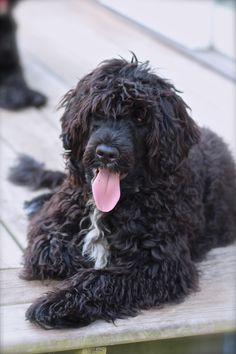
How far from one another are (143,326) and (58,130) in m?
2.37

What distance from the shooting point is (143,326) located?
3.24 metres

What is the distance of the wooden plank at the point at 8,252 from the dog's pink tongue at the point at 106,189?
63 cm

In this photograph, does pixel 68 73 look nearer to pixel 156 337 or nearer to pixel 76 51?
pixel 76 51

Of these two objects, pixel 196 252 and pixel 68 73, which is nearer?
pixel 196 252

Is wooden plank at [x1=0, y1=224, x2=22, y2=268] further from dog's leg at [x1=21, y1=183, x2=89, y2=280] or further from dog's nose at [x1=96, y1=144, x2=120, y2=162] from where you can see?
dog's nose at [x1=96, y1=144, x2=120, y2=162]

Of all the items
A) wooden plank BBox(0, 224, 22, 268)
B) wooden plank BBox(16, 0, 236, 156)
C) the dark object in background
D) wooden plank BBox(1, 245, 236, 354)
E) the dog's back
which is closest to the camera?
wooden plank BBox(1, 245, 236, 354)

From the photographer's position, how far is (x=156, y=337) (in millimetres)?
3254

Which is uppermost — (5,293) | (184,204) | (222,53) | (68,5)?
(184,204)

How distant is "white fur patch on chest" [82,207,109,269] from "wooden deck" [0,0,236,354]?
22cm

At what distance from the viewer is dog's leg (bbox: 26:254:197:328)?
10.5ft

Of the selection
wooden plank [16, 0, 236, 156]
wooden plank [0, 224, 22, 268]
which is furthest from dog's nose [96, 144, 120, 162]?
wooden plank [16, 0, 236, 156]

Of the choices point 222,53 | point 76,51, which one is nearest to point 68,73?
point 76,51

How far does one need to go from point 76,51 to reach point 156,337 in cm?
397

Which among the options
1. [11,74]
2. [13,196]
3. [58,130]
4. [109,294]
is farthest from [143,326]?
[11,74]
